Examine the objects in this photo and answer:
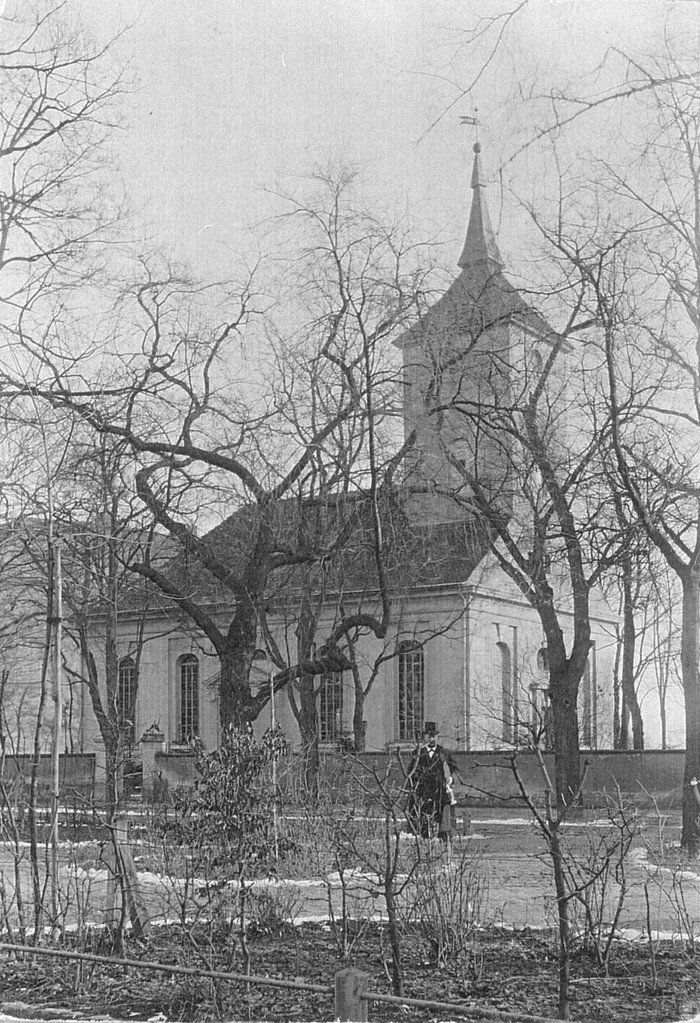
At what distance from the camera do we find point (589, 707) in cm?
3216

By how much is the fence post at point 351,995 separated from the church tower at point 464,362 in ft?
37.3

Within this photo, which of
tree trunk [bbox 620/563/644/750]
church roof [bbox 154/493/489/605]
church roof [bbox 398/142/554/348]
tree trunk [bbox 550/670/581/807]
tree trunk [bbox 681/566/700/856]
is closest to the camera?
tree trunk [bbox 681/566/700/856]

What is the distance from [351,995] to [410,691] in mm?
24578

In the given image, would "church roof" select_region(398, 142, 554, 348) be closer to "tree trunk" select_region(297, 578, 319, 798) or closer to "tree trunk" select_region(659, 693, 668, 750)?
"tree trunk" select_region(297, 578, 319, 798)

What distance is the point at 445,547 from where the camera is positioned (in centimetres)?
2397

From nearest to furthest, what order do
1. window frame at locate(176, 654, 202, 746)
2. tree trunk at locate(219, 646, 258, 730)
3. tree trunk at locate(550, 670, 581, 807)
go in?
tree trunk at locate(219, 646, 258, 730)
tree trunk at locate(550, 670, 581, 807)
window frame at locate(176, 654, 202, 746)

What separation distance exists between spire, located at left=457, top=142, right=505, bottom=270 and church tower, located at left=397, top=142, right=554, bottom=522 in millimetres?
20

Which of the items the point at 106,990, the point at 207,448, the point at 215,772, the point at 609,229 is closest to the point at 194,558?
the point at 207,448

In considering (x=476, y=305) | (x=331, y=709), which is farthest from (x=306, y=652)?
(x=331, y=709)

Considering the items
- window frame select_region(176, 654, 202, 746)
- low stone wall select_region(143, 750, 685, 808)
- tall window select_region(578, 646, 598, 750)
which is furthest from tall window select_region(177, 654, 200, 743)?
tall window select_region(578, 646, 598, 750)

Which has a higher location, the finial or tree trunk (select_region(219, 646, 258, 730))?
the finial

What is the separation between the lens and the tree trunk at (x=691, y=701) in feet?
42.0

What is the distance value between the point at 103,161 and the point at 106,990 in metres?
8.84

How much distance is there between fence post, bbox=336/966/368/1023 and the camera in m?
4.67
